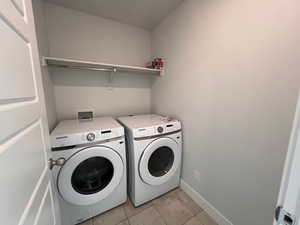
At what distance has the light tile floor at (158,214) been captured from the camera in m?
1.26

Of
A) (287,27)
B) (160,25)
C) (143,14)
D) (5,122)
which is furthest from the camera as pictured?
(160,25)

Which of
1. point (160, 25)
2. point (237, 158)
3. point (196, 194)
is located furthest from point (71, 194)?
point (160, 25)

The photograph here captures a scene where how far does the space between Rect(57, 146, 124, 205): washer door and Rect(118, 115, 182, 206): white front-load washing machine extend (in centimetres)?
18

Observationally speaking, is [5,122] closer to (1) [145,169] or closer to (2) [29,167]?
(2) [29,167]

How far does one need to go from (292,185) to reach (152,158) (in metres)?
1.23

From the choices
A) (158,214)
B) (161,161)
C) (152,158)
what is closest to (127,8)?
(152,158)

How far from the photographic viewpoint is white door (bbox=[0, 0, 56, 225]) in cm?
34

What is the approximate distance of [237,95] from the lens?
3.34 ft

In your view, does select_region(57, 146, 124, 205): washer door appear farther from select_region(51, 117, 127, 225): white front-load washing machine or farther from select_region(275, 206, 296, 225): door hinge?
select_region(275, 206, 296, 225): door hinge

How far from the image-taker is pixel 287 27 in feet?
2.44

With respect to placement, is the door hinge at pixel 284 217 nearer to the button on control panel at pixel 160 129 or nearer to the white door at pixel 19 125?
the white door at pixel 19 125

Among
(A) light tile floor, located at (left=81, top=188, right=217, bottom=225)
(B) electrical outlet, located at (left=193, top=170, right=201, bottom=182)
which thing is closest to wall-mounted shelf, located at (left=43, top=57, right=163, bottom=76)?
(B) electrical outlet, located at (left=193, top=170, right=201, bottom=182)

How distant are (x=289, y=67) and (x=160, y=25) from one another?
1.66 metres

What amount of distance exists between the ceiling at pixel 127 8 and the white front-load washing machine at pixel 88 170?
4.71 ft
